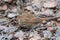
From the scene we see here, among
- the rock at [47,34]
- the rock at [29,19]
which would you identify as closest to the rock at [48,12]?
the rock at [29,19]

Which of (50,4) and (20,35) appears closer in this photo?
(20,35)

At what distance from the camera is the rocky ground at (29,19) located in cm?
185

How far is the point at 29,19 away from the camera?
200 centimetres

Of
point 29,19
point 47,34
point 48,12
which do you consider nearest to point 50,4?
point 48,12

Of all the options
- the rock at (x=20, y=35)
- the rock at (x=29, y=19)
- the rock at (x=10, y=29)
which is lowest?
the rock at (x=20, y=35)

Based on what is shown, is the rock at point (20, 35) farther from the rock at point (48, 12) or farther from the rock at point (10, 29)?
the rock at point (48, 12)

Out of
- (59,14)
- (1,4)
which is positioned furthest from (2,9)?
(59,14)

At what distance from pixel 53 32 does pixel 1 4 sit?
0.71 metres

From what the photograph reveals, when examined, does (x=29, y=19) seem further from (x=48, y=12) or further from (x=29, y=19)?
(x=48, y=12)

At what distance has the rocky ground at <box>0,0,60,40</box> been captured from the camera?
185cm

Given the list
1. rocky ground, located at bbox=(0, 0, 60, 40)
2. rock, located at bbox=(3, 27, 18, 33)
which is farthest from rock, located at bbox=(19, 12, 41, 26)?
rock, located at bbox=(3, 27, 18, 33)

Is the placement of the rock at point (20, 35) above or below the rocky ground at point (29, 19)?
below

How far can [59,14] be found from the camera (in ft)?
6.62

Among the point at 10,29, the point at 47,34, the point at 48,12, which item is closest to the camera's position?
the point at 47,34
